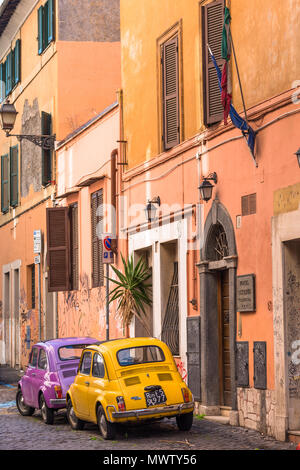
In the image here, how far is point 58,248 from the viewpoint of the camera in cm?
2538

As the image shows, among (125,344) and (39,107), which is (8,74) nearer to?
(39,107)

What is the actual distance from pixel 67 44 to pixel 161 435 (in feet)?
49.6

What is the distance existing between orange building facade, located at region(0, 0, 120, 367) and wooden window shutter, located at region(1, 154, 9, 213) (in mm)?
36

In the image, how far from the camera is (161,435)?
13773 mm

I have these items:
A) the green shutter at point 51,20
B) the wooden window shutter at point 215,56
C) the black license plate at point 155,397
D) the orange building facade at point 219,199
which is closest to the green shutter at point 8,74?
the green shutter at point 51,20

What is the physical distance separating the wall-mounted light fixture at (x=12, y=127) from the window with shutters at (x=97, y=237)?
302 cm

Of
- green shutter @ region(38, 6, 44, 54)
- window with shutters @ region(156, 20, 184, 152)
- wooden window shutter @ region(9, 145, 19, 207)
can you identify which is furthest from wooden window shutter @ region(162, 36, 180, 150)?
wooden window shutter @ region(9, 145, 19, 207)

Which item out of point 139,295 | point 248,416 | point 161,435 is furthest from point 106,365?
point 139,295

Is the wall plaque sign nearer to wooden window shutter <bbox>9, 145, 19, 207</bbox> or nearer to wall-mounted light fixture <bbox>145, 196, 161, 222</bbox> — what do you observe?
wall-mounted light fixture <bbox>145, 196, 161, 222</bbox>

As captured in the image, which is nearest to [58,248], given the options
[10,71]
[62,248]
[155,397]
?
[62,248]

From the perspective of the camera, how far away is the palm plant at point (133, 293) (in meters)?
19.4

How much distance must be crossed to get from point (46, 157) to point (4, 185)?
7363 mm

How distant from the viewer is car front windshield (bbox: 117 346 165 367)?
45.7ft

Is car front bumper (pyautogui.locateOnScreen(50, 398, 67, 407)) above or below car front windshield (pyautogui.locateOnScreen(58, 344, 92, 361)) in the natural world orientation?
below
